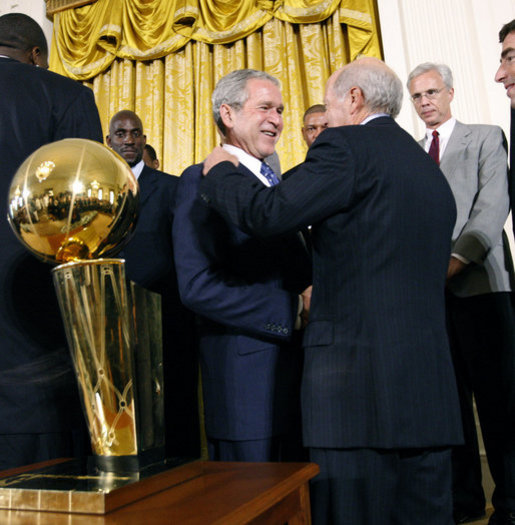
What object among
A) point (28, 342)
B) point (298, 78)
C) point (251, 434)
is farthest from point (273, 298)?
point (298, 78)

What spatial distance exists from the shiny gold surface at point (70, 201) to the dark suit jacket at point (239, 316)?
54 centimetres

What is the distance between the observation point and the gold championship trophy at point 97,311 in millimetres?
870

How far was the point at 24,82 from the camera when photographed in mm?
1431

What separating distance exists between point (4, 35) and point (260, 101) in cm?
70

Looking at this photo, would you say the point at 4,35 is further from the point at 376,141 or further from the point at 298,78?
the point at 298,78

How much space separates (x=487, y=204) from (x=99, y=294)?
1.70 meters

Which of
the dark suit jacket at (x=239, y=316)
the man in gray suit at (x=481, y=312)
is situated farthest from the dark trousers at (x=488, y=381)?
the dark suit jacket at (x=239, y=316)

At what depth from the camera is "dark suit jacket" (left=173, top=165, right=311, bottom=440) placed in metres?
1.44

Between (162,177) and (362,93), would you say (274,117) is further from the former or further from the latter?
(162,177)

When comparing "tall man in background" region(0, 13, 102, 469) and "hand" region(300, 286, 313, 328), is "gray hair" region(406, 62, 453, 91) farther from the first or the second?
"tall man in background" region(0, 13, 102, 469)

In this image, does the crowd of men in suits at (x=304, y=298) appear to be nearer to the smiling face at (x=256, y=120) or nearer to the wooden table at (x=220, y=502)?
the smiling face at (x=256, y=120)

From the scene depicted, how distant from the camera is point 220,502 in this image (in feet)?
2.52

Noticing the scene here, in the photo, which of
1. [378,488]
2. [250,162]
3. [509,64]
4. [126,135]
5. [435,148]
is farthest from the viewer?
[126,135]

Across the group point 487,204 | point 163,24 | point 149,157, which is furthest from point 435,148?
point 163,24
